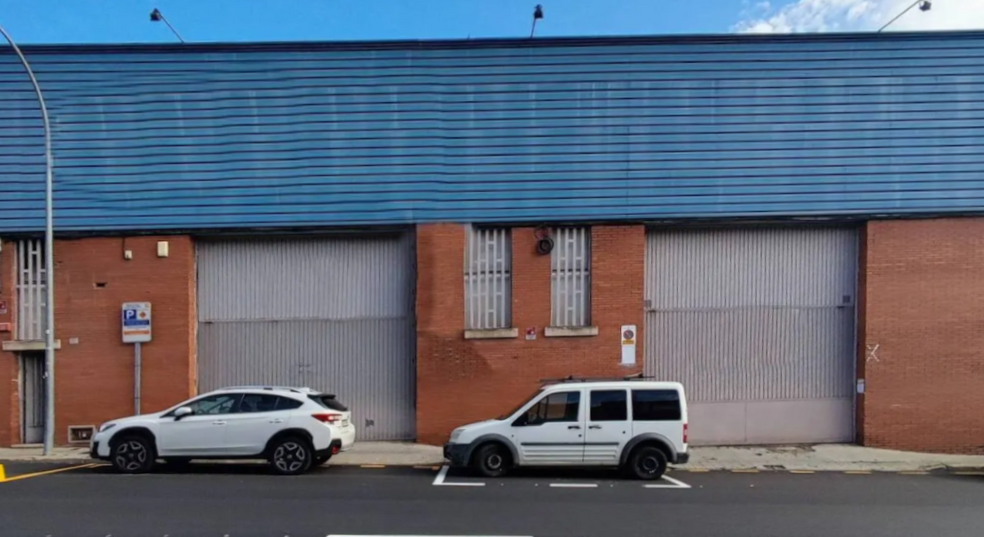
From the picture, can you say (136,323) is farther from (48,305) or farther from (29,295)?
(29,295)

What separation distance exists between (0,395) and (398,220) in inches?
348

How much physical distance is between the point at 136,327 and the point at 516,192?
825 cm

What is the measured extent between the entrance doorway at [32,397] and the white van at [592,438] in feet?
30.5

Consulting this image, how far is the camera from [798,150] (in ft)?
45.8

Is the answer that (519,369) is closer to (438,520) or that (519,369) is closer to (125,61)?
(438,520)

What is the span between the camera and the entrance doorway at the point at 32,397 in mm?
13992

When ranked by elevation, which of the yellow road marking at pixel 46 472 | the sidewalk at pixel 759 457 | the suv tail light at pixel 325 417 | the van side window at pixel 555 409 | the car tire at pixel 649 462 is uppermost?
the van side window at pixel 555 409

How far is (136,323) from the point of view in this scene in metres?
13.8

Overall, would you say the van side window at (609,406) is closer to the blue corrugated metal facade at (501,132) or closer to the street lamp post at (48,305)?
the blue corrugated metal facade at (501,132)

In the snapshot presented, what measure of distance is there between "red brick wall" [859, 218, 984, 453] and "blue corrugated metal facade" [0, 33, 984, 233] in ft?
2.88

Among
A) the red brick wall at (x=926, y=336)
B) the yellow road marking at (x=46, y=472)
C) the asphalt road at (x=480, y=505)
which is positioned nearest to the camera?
the asphalt road at (x=480, y=505)

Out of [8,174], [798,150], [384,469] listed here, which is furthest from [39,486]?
[798,150]

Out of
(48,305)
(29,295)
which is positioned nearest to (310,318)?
(48,305)

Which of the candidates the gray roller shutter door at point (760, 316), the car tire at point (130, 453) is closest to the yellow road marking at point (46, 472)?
the car tire at point (130, 453)
